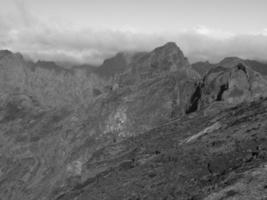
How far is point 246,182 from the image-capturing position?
42.8 metres

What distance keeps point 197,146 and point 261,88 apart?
10494 centimetres

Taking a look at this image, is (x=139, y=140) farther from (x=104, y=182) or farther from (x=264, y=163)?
(x=264, y=163)

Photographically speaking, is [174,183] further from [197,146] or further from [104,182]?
[104,182]

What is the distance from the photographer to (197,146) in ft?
250

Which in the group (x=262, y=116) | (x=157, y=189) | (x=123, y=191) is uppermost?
(x=262, y=116)

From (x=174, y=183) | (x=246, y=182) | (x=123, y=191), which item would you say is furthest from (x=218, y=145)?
(x=246, y=182)

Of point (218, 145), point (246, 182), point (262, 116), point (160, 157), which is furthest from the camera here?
point (160, 157)

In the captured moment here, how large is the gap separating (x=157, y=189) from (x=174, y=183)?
2930mm

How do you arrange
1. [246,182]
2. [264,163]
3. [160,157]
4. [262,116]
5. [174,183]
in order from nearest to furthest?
1. [246,182]
2. [264,163]
3. [174,183]
4. [262,116]
5. [160,157]

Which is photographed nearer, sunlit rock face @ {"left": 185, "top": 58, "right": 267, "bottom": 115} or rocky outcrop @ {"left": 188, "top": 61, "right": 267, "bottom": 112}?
sunlit rock face @ {"left": 185, "top": 58, "right": 267, "bottom": 115}

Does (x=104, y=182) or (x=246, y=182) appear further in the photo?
(x=104, y=182)

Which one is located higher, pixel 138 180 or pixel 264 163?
pixel 264 163

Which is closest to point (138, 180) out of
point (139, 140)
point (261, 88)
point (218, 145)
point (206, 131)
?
point (218, 145)

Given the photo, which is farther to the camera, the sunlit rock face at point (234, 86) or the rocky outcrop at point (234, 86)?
the rocky outcrop at point (234, 86)
